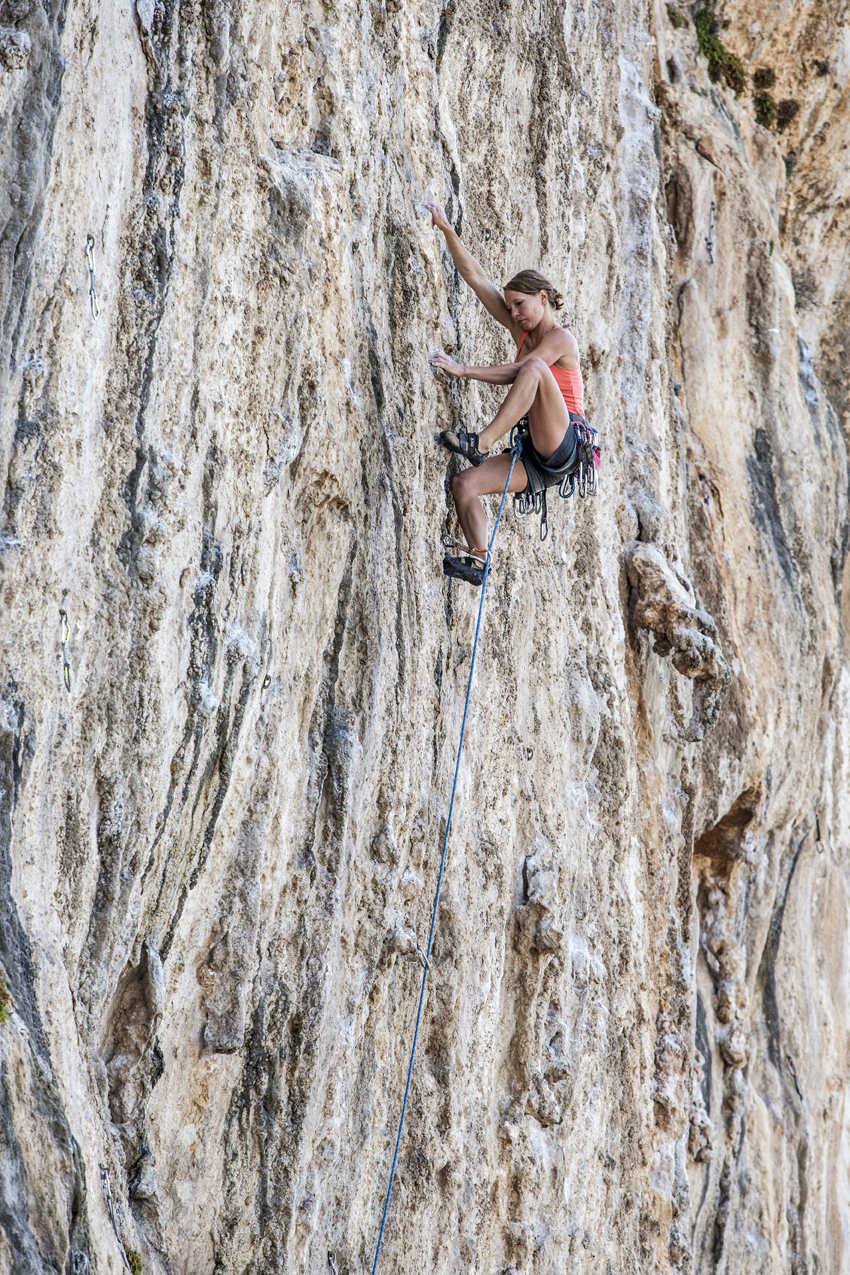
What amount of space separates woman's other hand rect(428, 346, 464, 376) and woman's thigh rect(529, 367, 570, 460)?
430mm

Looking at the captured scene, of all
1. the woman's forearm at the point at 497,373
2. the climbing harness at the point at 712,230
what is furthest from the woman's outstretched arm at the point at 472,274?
the climbing harness at the point at 712,230

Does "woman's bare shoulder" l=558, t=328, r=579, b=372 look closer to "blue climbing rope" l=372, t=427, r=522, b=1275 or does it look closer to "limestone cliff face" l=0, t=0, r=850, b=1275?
"blue climbing rope" l=372, t=427, r=522, b=1275

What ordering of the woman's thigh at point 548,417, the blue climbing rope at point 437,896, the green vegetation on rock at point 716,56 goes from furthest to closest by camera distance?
the green vegetation on rock at point 716,56 → the woman's thigh at point 548,417 → the blue climbing rope at point 437,896

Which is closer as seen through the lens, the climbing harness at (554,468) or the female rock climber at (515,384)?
the female rock climber at (515,384)

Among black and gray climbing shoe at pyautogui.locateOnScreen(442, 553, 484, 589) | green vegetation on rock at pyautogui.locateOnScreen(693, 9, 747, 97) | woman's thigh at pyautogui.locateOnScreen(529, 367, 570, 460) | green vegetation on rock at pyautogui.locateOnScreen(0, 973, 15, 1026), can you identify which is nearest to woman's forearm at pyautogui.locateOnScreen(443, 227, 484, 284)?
woman's thigh at pyautogui.locateOnScreen(529, 367, 570, 460)

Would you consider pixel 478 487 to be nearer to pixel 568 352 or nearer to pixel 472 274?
pixel 568 352

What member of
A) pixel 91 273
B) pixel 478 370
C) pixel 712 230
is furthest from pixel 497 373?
pixel 712 230

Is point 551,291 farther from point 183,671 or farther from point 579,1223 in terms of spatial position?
point 579,1223

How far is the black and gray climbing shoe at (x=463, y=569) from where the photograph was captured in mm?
6418

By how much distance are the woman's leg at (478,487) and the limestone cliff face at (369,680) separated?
16cm

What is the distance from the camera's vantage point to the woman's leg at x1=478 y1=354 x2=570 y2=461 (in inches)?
239

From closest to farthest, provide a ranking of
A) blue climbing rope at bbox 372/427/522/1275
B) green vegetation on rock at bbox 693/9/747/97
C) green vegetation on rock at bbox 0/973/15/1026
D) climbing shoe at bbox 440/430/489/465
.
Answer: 1. green vegetation on rock at bbox 0/973/15/1026
2. blue climbing rope at bbox 372/427/522/1275
3. climbing shoe at bbox 440/430/489/465
4. green vegetation on rock at bbox 693/9/747/97

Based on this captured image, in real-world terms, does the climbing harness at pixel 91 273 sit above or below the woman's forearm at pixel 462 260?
below

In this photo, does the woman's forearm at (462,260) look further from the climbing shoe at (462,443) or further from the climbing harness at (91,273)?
the climbing harness at (91,273)
